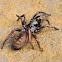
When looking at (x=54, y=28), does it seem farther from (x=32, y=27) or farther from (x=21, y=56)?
(x=21, y=56)

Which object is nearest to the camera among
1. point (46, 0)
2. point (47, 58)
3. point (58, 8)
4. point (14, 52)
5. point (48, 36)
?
point (47, 58)

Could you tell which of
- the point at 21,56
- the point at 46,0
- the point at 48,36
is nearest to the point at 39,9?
the point at 46,0

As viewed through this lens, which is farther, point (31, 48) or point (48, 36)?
point (48, 36)

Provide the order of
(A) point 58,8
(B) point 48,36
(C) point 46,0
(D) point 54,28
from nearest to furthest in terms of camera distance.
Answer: (B) point 48,36
(D) point 54,28
(A) point 58,8
(C) point 46,0

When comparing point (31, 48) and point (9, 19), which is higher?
point (9, 19)

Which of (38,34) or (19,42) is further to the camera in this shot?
(38,34)

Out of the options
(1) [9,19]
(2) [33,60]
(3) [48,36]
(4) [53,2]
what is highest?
(4) [53,2]

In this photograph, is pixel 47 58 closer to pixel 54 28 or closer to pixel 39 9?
pixel 54 28
